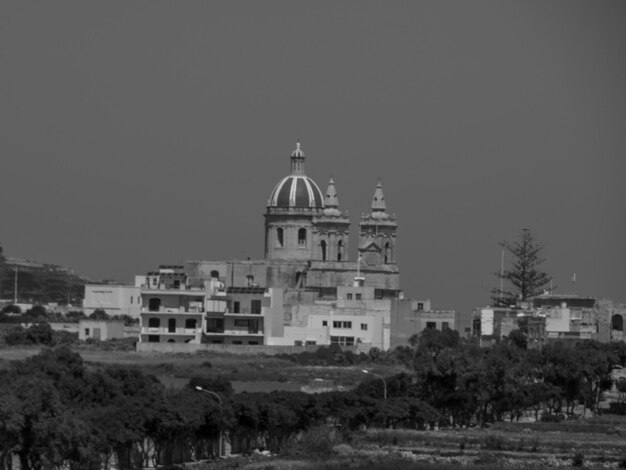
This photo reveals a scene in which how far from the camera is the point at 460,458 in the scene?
6134cm

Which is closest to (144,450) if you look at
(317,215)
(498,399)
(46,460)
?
(46,460)

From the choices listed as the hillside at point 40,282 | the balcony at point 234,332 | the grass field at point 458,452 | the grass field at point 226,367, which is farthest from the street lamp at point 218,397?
the hillside at point 40,282

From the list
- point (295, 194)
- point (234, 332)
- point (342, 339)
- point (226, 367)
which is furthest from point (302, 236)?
point (226, 367)

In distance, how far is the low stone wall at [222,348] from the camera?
103688 mm

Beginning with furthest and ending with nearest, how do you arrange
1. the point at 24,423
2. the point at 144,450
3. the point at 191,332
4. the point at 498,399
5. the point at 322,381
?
the point at 191,332 → the point at 322,381 → the point at 498,399 → the point at 144,450 → the point at 24,423

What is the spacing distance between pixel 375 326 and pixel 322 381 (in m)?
24.6

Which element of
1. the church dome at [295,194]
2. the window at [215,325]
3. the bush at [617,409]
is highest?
the church dome at [295,194]

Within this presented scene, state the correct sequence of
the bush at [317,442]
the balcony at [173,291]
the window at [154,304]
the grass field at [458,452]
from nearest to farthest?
the grass field at [458,452] < the bush at [317,442] < the balcony at [173,291] < the window at [154,304]

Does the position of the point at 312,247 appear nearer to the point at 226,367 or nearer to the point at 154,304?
the point at 154,304

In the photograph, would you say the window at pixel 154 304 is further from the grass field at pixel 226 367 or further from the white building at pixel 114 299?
the white building at pixel 114 299

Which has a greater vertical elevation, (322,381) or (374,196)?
(374,196)

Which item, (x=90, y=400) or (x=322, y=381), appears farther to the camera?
(x=322, y=381)

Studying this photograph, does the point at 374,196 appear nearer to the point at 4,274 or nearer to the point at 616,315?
the point at 616,315

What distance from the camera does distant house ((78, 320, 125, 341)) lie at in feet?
368
